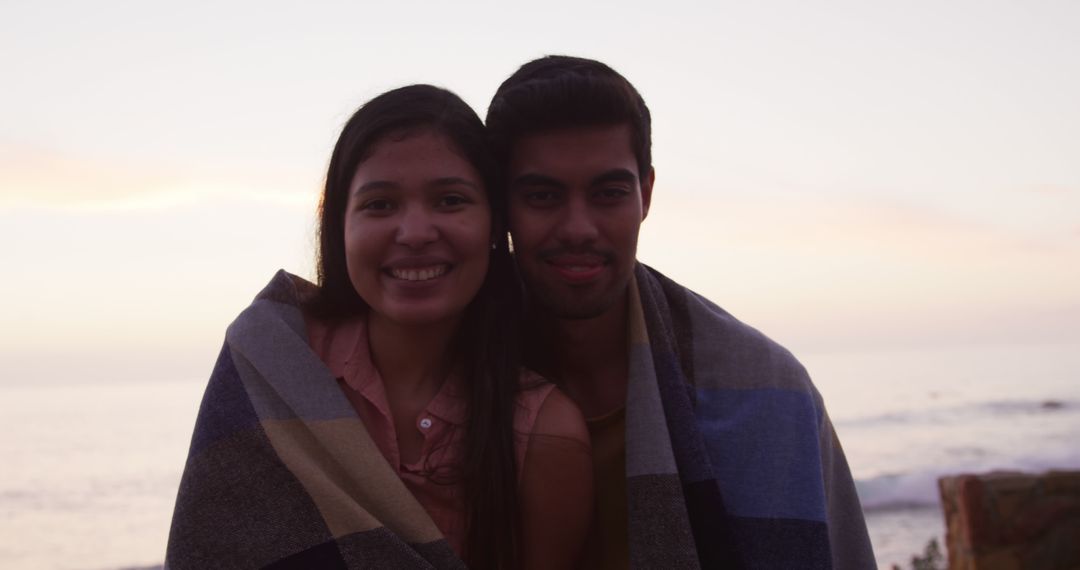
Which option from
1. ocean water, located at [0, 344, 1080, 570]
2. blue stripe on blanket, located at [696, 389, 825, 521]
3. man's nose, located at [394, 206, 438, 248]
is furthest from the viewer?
ocean water, located at [0, 344, 1080, 570]

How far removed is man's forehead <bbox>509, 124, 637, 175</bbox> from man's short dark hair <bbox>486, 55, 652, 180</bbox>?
0.06ft

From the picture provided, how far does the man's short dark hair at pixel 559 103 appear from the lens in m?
2.94

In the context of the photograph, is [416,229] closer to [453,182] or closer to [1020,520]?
[453,182]

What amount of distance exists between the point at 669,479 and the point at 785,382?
1.68 feet

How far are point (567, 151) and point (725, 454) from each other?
91cm

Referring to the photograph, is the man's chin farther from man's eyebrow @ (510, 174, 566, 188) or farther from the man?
man's eyebrow @ (510, 174, 566, 188)

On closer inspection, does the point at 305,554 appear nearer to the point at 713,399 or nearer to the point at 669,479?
the point at 669,479

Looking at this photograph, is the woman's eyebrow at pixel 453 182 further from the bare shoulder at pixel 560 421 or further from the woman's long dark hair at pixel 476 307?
the bare shoulder at pixel 560 421

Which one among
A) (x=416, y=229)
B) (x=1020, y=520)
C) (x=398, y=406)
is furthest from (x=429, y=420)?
(x=1020, y=520)

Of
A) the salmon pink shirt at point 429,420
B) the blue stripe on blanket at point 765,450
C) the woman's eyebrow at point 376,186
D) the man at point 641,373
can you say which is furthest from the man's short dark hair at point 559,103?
the blue stripe on blanket at point 765,450

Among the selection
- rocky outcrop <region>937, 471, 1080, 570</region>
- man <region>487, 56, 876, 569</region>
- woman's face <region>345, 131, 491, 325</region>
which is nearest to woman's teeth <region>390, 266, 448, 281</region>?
woman's face <region>345, 131, 491, 325</region>

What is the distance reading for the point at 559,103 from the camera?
2.94m

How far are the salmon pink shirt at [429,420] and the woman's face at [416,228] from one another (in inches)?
7.4

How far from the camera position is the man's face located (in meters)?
2.88
